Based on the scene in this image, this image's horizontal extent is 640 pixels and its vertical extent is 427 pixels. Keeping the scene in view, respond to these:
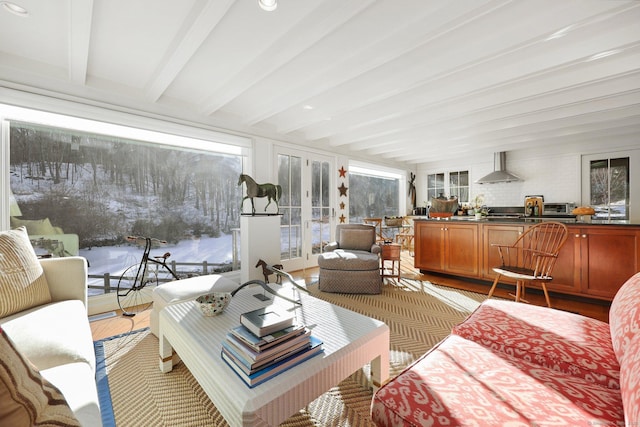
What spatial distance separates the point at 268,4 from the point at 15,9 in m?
1.71

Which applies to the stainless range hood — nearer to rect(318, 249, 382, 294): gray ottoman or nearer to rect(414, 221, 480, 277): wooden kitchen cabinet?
rect(414, 221, 480, 277): wooden kitchen cabinet

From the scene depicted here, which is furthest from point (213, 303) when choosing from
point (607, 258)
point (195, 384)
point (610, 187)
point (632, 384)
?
point (610, 187)

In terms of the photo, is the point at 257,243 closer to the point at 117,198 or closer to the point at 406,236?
the point at 117,198

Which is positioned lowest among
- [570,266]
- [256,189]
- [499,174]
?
[570,266]

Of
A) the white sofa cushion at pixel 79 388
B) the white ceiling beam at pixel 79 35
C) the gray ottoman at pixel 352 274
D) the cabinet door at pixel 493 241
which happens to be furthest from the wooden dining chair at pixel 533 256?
the white ceiling beam at pixel 79 35

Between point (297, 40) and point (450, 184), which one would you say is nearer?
point (297, 40)

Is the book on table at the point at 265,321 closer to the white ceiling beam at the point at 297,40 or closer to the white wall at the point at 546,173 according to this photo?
the white ceiling beam at the point at 297,40

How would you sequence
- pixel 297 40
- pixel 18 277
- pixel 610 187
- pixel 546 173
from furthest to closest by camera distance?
1. pixel 546 173
2. pixel 610 187
3. pixel 297 40
4. pixel 18 277

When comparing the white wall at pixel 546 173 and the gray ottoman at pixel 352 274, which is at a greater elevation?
the white wall at pixel 546 173

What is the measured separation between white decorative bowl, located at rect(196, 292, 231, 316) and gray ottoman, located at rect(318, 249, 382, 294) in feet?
6.13

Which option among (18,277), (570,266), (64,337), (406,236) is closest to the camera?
(64,337)

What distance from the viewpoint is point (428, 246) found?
161 inches

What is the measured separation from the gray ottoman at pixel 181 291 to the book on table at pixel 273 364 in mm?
1076

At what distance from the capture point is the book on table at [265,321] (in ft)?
3.51
